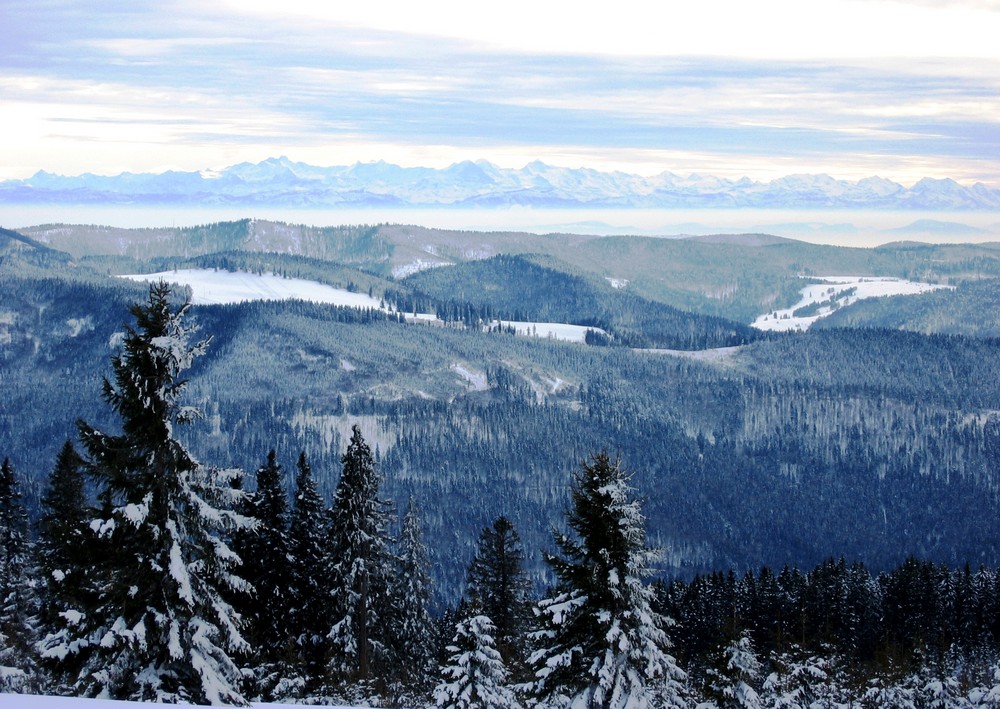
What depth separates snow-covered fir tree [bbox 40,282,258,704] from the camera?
27078mm

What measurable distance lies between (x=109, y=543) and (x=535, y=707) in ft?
49.2

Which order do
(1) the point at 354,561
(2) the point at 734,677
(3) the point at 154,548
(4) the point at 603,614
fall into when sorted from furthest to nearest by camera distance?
(1) the point at 354,561, (2) the point at 734,677, (4) the point at 603,614, (3) the point at 154,548

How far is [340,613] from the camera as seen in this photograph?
45.3 m

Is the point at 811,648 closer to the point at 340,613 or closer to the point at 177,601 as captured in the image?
the point at 340,613

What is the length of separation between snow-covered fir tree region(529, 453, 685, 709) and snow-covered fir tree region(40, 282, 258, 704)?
8.95 m

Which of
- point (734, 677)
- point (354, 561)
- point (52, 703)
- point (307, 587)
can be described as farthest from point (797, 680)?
point (52, 703)

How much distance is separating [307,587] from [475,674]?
403 inches

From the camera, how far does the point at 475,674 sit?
38344 millimetres

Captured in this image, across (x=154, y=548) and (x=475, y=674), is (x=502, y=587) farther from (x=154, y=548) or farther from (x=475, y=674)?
(x=154, y=548)

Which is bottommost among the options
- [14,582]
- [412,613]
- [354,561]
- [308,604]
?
[412,613]

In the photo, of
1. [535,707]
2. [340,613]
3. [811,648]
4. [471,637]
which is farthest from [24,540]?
[811,648]

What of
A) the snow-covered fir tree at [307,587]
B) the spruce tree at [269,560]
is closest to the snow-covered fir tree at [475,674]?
the snow-covered fir tree at [307,587]

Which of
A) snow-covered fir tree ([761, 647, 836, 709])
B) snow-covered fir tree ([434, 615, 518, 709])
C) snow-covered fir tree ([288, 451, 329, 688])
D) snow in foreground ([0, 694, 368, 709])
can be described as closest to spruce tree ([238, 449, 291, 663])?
snow-covered fir tree ([288, 451, 329, 688])

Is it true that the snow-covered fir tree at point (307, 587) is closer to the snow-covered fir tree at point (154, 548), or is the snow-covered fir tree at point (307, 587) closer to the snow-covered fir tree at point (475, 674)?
the snow-covered fir tree at point (475, 674)
